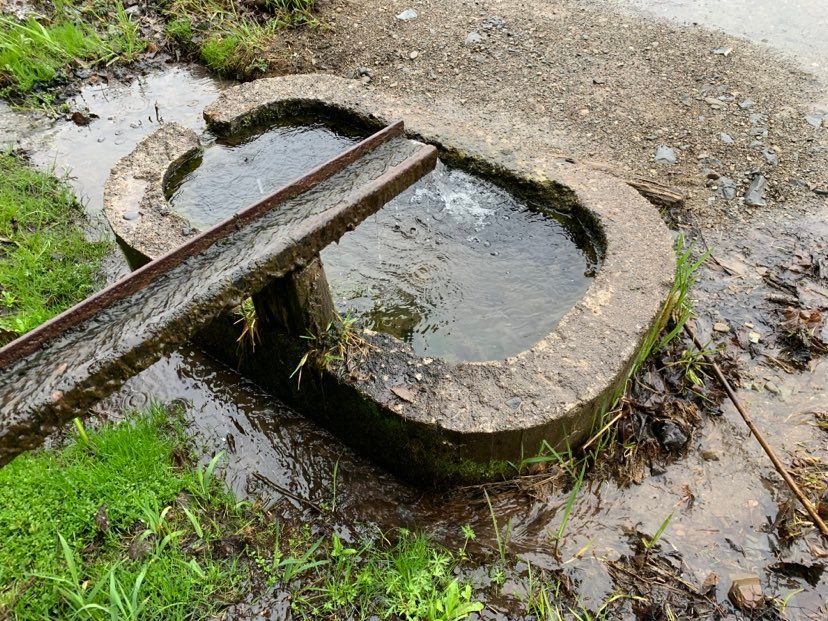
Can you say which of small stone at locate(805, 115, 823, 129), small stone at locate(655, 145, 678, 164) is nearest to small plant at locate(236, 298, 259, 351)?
small stone at locate(655, 145, 678, 164)

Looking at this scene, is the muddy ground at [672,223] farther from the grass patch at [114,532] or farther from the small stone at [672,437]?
the grass patch at [114,532]

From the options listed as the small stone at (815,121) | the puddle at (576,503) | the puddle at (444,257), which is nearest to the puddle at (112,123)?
the puddle at (444,257)

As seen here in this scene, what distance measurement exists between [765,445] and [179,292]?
2.55m

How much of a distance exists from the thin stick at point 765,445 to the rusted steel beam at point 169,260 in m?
1.95

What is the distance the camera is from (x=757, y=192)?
4.03 metres

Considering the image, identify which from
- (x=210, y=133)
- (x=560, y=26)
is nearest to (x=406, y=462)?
(x=210, y=133)

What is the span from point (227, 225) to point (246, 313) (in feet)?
2.29

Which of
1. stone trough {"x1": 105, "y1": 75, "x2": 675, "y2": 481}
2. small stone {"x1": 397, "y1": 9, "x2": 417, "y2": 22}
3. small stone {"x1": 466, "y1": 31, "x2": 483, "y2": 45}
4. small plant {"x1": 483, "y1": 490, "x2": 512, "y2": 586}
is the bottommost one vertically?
small plant {"x1": 483, "y1": 490, "x2": 512, "y2": 586}

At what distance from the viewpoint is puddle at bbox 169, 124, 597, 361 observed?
10.4 feet

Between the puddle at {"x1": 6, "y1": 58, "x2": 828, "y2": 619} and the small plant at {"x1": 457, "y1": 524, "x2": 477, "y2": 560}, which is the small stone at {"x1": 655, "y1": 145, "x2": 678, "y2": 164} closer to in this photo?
the puddle at {"x1": 6, "y1": 58, "x2": 828, "y2": 619}

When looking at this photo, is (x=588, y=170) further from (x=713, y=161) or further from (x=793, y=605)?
(x=793, y=605)

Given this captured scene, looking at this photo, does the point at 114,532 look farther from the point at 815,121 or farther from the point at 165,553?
the point at 815,121

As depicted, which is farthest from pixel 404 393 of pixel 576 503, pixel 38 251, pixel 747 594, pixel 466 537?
pixel 38 251

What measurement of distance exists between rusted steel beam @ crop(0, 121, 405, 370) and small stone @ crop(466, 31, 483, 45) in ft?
10.2
